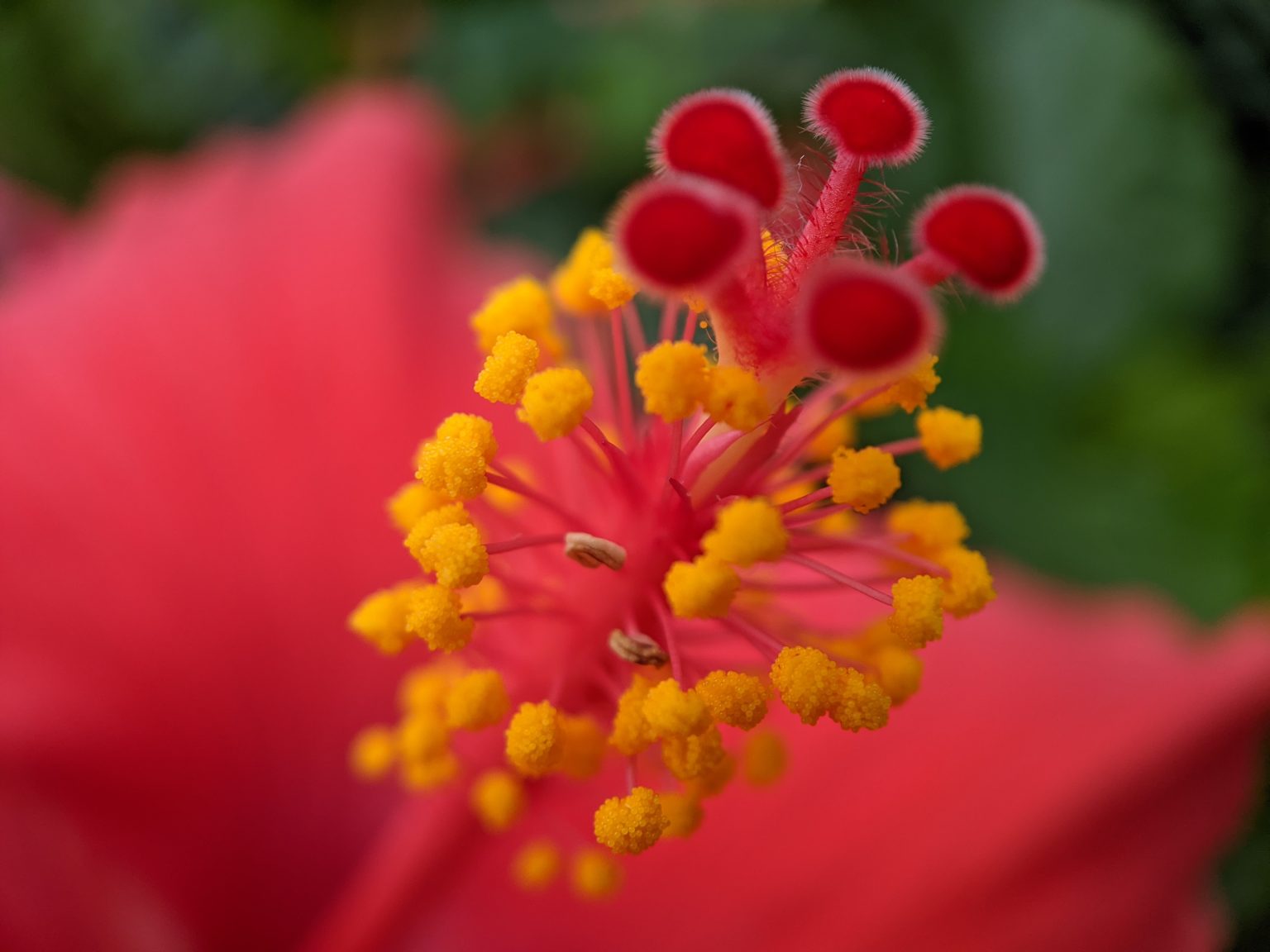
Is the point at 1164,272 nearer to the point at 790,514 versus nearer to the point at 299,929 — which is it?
the point at 790,514

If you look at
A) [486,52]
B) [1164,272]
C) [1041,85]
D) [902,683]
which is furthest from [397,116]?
[902,683]

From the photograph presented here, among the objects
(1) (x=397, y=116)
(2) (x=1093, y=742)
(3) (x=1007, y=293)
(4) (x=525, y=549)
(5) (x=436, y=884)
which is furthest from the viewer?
(1) (x=397, y=116)

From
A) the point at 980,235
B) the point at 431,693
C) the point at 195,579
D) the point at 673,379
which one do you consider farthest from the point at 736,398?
the point at 195,579

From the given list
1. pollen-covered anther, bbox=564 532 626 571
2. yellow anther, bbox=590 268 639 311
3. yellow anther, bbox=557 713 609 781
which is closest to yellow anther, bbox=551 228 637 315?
yellow anther, bbox=590 268 639 311

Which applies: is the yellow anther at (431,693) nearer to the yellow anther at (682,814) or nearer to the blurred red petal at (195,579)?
the yellow anther at (682,814)

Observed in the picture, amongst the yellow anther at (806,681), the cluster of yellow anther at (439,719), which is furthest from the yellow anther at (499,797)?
the yellow anther at (806,681)
